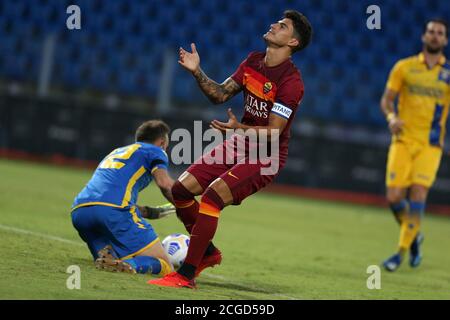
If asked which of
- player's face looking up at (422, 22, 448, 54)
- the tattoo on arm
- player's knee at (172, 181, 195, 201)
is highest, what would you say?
player's face looking up at (422, 22, 448, 54)

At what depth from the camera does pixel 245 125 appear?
6.59 m

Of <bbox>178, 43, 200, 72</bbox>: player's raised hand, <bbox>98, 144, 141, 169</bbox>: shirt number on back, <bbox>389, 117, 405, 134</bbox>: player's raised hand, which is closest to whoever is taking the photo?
<bbox>178, 43, 200, 72</bbox>: player's raised hand

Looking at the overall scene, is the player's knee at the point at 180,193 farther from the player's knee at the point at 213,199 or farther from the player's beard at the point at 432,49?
the player's beard at the point at 432,49

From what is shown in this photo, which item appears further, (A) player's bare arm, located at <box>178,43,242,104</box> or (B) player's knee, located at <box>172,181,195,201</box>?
(B) player's knee, located at <box>172,181,195,201</box>

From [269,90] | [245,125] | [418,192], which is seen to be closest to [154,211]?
[245,125]

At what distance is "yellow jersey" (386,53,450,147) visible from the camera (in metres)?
10.2

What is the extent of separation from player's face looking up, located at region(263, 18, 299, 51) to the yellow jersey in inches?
140

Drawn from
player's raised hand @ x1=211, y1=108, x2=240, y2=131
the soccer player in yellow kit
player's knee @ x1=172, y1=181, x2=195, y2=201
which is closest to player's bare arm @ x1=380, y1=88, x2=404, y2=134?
the soccer player in yellow kit

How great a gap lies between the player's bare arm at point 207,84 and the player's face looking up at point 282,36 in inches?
18.6

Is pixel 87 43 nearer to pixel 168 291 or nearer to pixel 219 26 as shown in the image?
pixel 219 26

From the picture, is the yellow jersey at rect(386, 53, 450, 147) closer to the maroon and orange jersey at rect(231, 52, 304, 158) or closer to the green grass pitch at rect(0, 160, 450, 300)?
the green grass pitch at rect(0, 160, 450, 300)

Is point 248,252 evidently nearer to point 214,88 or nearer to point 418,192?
point 418,192
